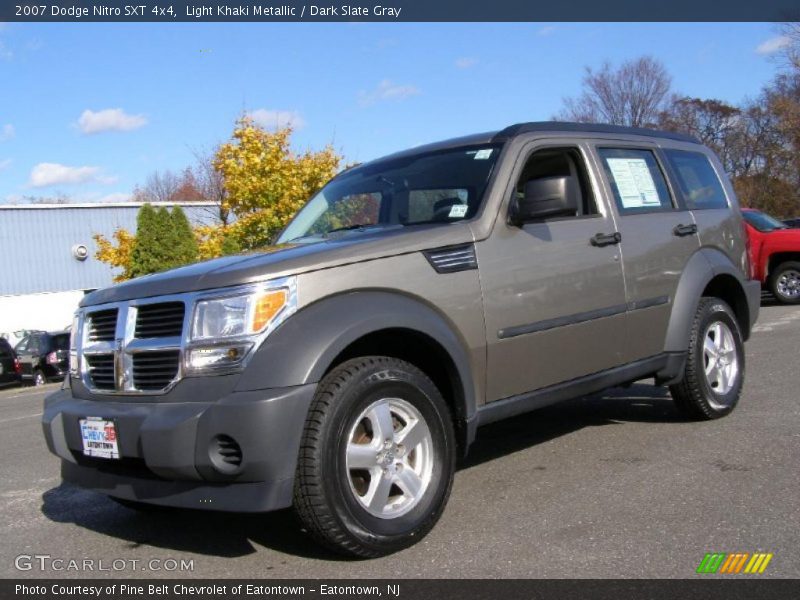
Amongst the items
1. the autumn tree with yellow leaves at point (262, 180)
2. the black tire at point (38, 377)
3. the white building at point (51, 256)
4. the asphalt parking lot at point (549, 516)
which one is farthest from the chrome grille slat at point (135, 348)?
the white building at point (51, 256)

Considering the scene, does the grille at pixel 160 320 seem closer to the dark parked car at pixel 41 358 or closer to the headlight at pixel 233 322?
the headlight at pixel 233 322

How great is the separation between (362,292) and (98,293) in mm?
1357

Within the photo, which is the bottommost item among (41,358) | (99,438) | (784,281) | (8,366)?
(41,358)

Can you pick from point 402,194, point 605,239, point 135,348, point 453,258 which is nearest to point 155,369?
point 135,348

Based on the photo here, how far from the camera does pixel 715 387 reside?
232 inches

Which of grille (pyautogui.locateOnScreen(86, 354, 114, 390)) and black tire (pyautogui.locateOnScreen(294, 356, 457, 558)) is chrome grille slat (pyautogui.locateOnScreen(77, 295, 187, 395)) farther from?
black tire (pyautogui.locateOnScreen(294, 356, 457, 558))

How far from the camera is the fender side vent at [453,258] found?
4.07 m

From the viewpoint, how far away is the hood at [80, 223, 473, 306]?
358 centimetres

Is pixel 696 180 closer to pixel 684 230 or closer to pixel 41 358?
pixel 684 230

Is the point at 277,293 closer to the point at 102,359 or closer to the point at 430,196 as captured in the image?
the point at 102,359

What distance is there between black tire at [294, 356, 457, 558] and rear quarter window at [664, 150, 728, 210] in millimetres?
2974

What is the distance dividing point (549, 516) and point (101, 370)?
2242mm

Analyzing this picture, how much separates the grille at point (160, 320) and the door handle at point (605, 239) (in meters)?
2.44

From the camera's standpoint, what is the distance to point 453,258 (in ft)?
13.6
